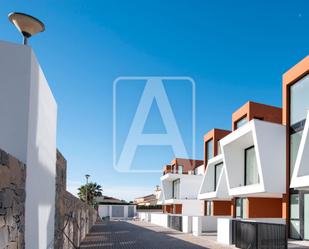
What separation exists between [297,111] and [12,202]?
47.7 feet

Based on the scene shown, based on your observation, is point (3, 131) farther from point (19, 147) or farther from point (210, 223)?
point (210, 223)

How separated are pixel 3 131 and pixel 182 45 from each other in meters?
14.5

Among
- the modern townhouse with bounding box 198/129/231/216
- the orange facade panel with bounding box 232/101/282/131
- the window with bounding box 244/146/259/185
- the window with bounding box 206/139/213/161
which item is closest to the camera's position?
the window with bounding box 244/146/259/185

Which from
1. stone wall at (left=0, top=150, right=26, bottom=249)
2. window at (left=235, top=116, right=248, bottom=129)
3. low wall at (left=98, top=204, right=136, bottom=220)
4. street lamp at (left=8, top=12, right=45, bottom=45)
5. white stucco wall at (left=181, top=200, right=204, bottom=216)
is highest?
window at (left=235, top=116, right=248, bottom=129)

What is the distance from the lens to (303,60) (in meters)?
15.4

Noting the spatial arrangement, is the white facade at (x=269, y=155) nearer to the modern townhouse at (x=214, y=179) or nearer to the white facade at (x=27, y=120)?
the modern townhouse at (x=214, y=179)

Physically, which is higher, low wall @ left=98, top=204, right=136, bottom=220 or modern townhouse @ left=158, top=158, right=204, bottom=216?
modern townhouse @ left=158, top=158, right=204, bottom=216

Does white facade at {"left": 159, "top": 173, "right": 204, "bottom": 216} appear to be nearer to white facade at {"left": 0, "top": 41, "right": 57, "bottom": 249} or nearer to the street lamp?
white facade at {"left": 0, "top": 41, "right": 57, "bottom": 249}

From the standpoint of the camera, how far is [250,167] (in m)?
19.8

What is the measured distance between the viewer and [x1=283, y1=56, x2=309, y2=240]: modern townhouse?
15219 millimetres

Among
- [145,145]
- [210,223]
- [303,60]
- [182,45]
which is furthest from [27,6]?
[210,223]

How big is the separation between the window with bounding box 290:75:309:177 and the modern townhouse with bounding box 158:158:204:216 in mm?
23019

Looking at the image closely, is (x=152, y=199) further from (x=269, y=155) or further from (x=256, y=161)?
(x=269, y=155)

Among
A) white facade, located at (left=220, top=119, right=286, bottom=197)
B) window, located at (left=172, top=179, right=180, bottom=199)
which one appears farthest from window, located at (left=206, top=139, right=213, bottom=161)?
white facade, located at (left=220, top=119, right=286, bottom=197)
